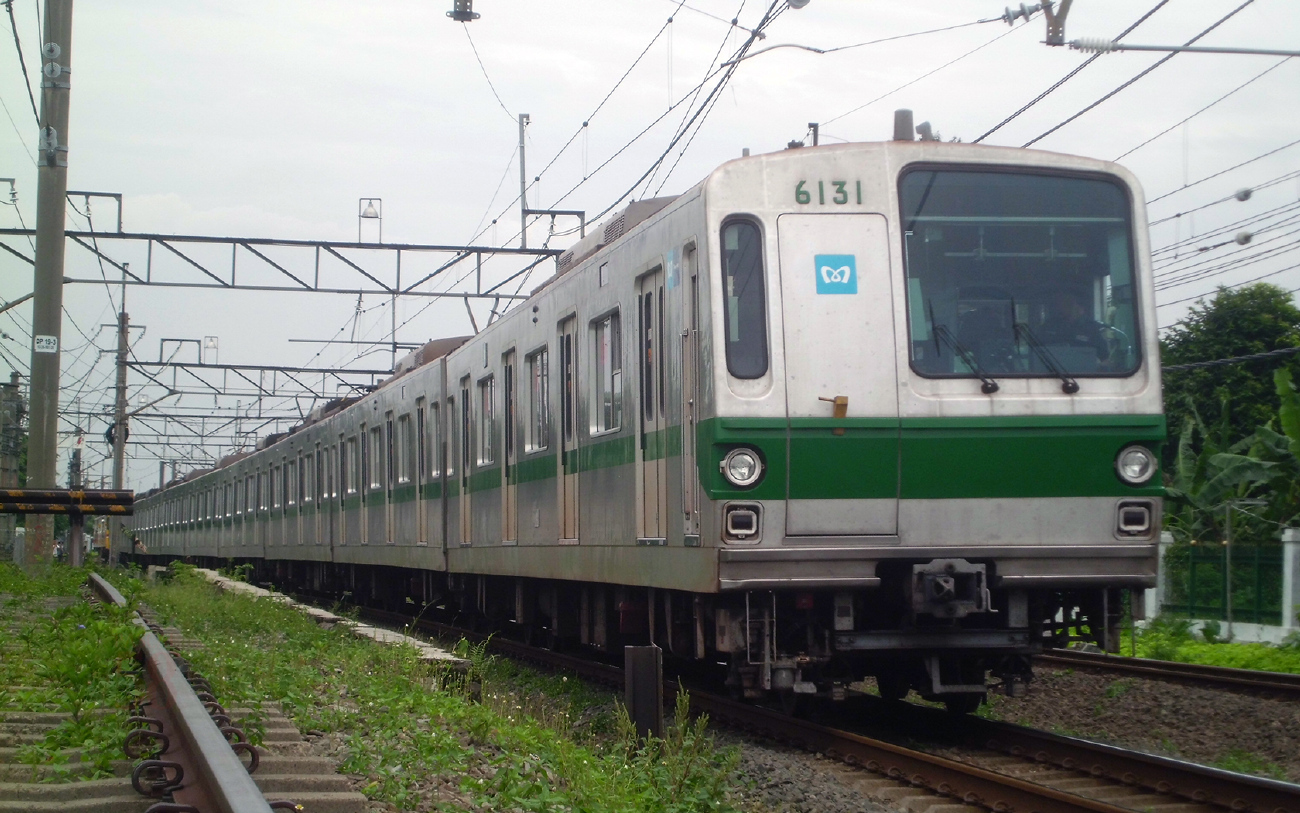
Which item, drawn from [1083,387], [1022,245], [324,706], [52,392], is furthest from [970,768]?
[52,392]

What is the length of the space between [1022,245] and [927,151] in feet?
2.23

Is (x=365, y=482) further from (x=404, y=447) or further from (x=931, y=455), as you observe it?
(x=931, y=455)

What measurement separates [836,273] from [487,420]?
20.4 feet

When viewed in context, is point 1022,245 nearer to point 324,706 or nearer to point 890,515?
point 890,515

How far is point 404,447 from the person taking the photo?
1697cm

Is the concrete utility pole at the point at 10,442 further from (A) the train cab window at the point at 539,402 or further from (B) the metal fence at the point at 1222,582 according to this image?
(A) the train cab window at the point at 539,402

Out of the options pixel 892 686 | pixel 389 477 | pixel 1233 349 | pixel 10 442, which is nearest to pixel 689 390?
pixel 892 686

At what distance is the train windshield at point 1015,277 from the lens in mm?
7211

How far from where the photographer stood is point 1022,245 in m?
7.32

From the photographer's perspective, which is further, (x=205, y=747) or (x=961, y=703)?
(x=961, y=703)

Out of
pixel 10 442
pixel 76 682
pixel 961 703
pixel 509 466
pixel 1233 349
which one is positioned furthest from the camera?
pixel 10 442

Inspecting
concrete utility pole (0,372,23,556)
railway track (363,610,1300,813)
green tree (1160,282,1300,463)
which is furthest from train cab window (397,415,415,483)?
concrete utility pole (0,372,23,556)

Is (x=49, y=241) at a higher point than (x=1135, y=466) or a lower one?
higher

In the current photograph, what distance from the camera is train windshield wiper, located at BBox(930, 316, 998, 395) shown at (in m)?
7.12
